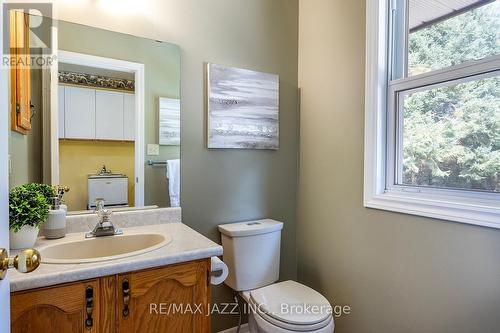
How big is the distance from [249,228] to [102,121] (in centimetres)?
99

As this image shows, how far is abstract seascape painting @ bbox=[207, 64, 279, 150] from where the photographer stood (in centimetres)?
171

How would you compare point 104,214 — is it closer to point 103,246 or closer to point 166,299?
point 103,246

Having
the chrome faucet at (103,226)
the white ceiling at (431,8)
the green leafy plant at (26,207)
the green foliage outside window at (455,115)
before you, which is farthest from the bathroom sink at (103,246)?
the white ceiling at (431,8)

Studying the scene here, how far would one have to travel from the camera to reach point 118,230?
4.43ft

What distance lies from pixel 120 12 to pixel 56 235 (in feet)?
3.70

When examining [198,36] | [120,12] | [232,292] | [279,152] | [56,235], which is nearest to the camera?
[56,235]

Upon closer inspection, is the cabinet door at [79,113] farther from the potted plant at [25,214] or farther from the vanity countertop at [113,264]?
the vanity countertop at [113,264]

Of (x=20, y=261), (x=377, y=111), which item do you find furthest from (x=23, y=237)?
(x=377, y=111)

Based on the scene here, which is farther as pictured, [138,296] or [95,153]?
[95,153]

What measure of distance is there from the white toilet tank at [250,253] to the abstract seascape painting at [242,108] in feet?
1.71

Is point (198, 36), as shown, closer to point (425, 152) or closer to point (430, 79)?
point (430, 79)

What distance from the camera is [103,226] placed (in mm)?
1307

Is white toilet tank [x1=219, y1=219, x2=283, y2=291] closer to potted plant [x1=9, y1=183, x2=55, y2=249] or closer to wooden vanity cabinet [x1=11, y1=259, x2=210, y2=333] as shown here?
wooden vanity cabinet [x1=11, y1=259, x2=210, y2=333]

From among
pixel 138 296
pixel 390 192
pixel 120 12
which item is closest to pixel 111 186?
pixel 138 296
